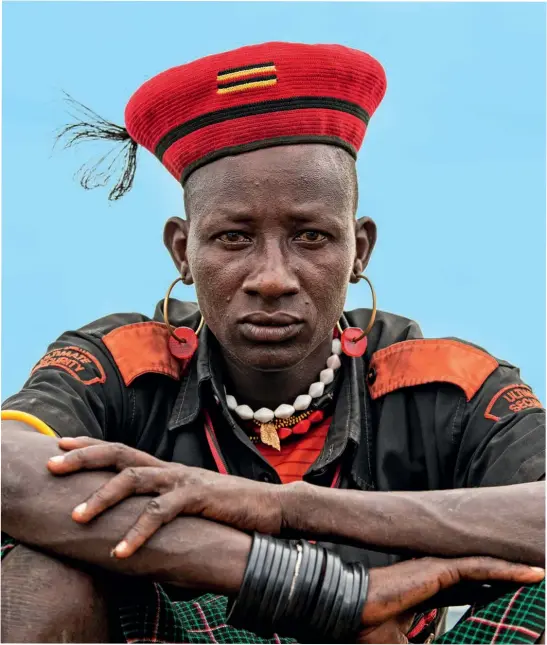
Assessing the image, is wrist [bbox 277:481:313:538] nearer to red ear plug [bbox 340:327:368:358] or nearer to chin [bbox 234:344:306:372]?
chin [bbox 234:344:306:372]

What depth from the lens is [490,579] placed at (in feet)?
10.8

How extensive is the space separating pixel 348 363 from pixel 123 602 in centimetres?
145

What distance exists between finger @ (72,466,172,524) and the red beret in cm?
130

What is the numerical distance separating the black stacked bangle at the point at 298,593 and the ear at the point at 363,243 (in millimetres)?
1448

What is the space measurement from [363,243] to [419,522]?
139cm

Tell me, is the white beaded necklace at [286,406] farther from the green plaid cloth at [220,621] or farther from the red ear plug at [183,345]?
the green plaid cloth at [220,621]

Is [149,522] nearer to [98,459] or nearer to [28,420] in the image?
[98,459]

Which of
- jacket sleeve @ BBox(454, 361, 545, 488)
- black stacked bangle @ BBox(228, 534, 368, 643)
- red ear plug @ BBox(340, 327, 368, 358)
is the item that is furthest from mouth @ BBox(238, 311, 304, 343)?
black stacked bangle @ BBox(228, 534, 368, 643)

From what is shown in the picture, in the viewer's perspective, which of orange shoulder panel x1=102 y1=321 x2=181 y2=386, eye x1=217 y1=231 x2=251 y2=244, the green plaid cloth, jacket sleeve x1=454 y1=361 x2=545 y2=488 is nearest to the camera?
the green plaid cloth

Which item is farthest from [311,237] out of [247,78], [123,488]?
[123,488]

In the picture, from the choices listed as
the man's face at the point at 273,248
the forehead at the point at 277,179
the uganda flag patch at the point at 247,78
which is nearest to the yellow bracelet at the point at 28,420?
the man's face at the point at 273,248

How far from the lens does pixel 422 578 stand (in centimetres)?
322

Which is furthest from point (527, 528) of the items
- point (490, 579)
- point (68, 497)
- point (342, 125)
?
point (342, 125)

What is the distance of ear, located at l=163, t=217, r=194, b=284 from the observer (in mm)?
4320
